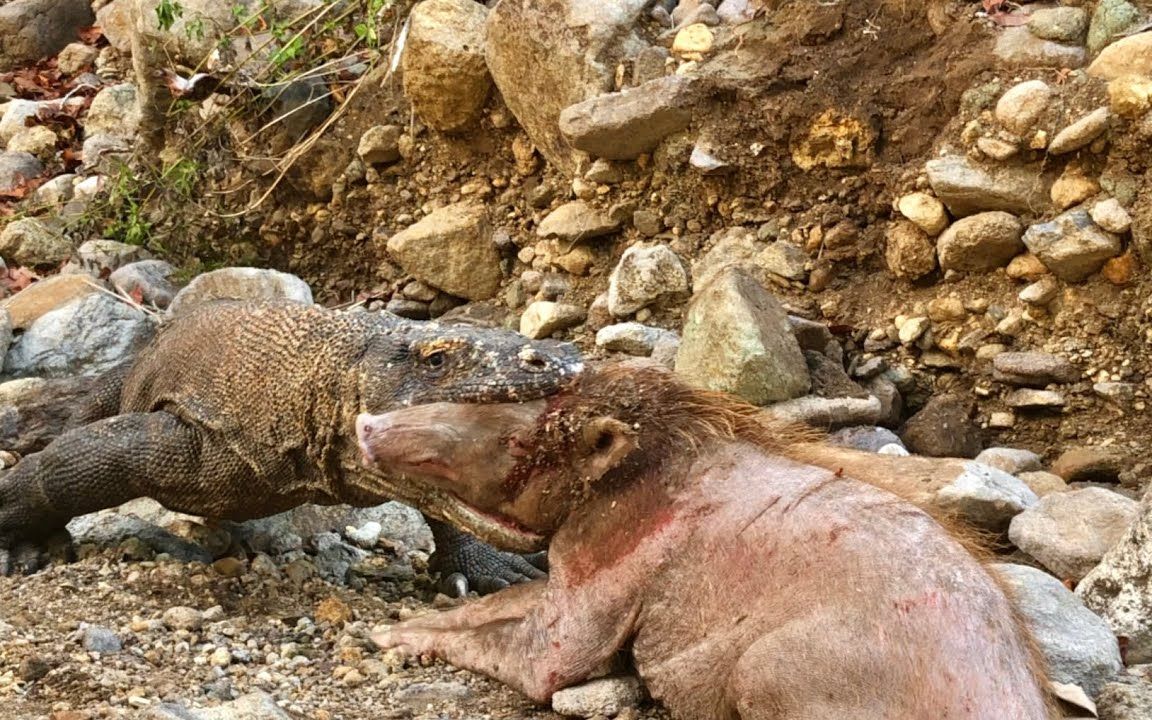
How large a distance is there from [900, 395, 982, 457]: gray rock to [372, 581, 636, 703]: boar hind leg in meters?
2.71

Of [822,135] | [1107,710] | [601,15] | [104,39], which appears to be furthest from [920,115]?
[104,39]

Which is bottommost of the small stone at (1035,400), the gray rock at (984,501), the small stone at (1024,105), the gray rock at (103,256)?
the small stone at (1035,400)

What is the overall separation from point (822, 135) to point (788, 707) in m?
4.49

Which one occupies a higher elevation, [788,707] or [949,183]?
[788,707]

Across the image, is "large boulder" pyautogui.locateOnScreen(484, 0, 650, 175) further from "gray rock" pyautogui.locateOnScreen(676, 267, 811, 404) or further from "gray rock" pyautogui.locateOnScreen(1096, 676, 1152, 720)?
"gray rock" pyautogui.locateOnScreen(1096, 676, 1152, 720)

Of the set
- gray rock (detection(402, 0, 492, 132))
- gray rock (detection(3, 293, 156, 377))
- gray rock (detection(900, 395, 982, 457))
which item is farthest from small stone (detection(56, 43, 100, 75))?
gray rock (detection(900, 395, 982, 457))

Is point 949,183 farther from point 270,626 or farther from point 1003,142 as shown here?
point 270,626

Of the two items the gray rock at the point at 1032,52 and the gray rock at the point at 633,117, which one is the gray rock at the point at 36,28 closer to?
the gray rock at the point at 633,117

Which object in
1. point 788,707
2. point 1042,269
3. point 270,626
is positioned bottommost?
point 1042,269

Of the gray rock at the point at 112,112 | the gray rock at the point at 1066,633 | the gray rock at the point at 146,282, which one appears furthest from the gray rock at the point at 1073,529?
the gray rock at the point at 112,112

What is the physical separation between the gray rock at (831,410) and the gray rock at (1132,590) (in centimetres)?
228

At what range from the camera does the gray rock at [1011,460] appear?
19.6 feet

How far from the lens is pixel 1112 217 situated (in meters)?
6.20

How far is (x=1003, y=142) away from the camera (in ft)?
21.5
